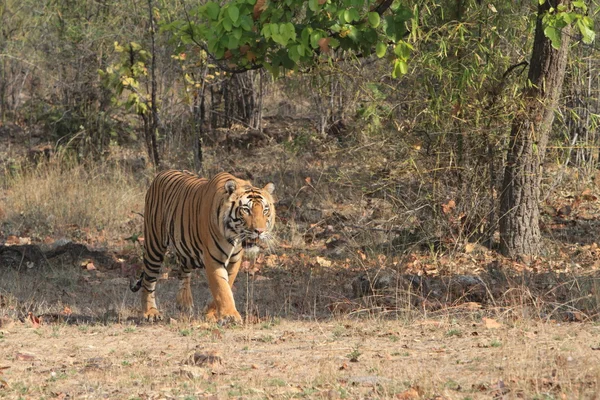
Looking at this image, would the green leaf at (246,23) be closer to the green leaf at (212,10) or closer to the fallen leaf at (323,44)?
the green leaf at (212,10)

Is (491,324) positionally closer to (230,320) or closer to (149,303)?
(230,320)

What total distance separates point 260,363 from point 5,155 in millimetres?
11555

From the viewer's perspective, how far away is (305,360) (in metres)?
6.37

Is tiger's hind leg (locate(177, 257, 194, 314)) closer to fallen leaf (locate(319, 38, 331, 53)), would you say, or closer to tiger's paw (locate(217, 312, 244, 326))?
tiger's paw (locate(217, 312, 244, 326))

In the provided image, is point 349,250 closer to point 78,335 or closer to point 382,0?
point 382,0

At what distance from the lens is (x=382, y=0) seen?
8.63 meters

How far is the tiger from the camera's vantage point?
7.66 meters

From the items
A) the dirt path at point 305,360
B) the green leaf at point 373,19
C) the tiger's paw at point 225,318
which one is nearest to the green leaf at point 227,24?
the green leaf at point 373,19

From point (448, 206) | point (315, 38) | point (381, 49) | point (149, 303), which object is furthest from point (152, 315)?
point (448, 206)

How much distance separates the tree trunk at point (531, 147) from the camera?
9750 mm

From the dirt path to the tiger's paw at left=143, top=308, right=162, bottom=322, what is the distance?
38cm

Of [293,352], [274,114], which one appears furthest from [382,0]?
[274,114]

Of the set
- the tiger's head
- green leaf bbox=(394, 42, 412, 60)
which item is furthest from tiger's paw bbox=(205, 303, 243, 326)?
green leaf bbox=(394, 42, 412, 60)

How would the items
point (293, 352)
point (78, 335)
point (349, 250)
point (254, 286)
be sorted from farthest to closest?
point (349, 250) < point (254, 286) < point (78, 335) < point (293, 352)
